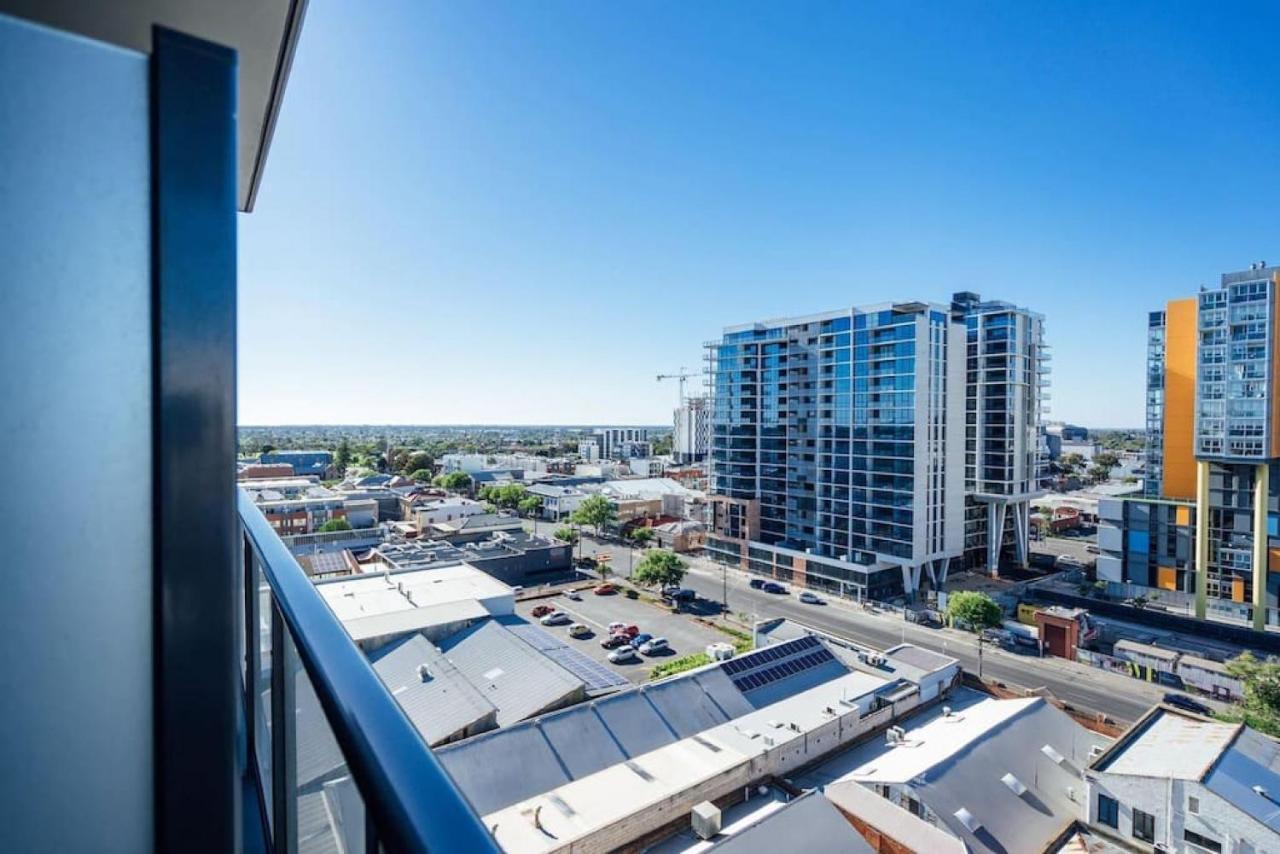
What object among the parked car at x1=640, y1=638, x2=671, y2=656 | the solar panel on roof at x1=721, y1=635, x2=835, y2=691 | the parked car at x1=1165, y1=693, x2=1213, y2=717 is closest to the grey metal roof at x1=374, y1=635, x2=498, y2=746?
the solar panel on roof at x1=721, y1=635, x2=835, y2=691

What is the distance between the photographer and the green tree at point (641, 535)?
16844 mm

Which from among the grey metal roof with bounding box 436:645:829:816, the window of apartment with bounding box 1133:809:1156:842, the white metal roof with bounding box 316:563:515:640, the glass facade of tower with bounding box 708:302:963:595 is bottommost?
the window of apartment with bounding box 1133:809:1156:842

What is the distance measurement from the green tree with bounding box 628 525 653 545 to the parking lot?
420 cm

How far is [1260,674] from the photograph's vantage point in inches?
284

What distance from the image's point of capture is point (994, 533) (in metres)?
14.4

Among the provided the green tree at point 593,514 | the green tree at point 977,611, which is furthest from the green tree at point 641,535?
the green tree at point 977,611

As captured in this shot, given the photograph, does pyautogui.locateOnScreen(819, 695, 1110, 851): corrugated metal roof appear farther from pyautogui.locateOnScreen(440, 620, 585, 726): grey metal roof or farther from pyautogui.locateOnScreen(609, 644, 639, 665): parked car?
pyautogui.locateOnScreen(609, 644, 639, 665): parked car

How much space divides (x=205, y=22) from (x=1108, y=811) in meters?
7.30

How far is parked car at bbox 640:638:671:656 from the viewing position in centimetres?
960

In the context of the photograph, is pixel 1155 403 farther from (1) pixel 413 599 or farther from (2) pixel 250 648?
(2) pixel 250 648

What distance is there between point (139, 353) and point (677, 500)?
827 inches

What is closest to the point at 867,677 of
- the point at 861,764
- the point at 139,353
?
the point at 861,764

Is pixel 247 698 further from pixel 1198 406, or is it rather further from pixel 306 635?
pixel 1198 406

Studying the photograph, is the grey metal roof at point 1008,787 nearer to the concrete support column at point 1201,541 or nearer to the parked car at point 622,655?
the parked car at point 622,655
